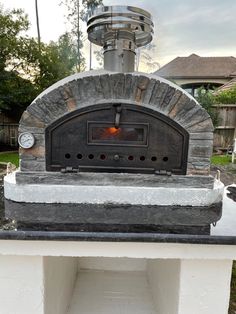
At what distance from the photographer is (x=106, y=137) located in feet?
5.46

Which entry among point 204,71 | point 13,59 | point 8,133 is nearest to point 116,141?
point 13,59

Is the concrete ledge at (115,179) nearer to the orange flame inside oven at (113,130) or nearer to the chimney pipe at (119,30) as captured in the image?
the orange flame inside oven at (113,130)

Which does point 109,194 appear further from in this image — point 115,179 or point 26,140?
point 26,140

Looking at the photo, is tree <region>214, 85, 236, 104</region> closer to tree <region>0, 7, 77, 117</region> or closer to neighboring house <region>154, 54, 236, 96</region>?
tree <region>0, 7, 77, 117</region>

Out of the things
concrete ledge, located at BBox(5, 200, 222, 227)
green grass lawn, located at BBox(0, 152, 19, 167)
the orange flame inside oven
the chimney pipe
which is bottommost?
green grass lawn, located at BBox(0, 152, 19, 167)

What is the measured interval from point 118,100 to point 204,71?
15.3 metres

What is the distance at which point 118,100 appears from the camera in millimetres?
1597

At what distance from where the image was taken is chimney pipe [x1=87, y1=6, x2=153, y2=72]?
1.60m

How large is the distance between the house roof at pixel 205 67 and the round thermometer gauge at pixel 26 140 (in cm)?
1381

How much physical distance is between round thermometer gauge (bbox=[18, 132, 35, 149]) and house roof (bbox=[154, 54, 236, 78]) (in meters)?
13.8

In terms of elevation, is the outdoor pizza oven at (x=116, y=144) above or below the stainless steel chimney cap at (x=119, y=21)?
below

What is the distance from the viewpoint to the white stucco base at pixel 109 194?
1.62 meters

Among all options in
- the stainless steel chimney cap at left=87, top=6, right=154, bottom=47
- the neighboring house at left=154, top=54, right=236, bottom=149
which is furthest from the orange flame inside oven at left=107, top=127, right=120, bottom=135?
the neighboring house at left=154, top=54, right=236, bottom=149

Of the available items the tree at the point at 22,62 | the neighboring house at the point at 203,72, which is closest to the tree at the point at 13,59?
the tree at the point at 22,62
